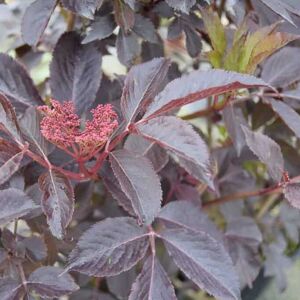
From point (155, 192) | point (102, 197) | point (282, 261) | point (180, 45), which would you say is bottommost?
point (282, 261)

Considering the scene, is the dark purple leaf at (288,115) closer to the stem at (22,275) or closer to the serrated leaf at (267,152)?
the serrated leaf at (267,152)

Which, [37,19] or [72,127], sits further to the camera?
[37,19]

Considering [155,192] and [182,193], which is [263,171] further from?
[155,192]

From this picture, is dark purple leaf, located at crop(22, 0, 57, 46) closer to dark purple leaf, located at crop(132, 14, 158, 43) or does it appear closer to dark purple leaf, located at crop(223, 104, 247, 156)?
dark purple leaf, located at crop(132, 14, 158, 43)

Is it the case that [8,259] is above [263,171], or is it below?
above

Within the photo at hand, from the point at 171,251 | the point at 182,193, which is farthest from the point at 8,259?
the point at 182,193

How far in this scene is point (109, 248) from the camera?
1.93 ft

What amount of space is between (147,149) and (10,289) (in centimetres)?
22

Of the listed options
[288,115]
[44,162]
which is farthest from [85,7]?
[288,115]

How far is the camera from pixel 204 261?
1.97ft

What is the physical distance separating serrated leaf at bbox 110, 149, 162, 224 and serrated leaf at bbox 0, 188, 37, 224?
93 millimetres

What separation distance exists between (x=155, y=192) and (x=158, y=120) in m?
0.07

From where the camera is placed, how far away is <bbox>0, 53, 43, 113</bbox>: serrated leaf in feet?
2.21

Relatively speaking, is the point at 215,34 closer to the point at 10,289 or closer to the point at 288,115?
the point at 288,115
